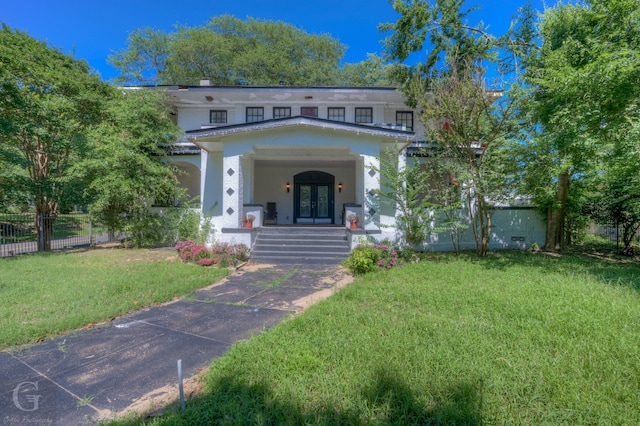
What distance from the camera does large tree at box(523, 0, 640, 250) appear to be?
588 centimetres

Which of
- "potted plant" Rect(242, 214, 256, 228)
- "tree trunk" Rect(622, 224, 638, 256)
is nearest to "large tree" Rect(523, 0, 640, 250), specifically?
"tree trunk" Rect(622, 224, 638, 256)

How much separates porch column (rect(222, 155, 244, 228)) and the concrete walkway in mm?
4339

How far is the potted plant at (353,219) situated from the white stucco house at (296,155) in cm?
21

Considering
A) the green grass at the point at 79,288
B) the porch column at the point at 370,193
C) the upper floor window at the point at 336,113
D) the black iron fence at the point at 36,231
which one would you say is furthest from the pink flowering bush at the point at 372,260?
the black iron fence at the point at 36,231

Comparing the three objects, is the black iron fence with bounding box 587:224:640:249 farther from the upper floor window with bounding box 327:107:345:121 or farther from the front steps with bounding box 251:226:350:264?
the upper floor window with bounding box 327:107:345:121

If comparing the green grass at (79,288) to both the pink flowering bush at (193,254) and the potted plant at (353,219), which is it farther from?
the potted plant at (353,219)

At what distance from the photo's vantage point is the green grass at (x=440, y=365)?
219 cm

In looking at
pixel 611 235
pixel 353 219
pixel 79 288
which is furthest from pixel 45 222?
pixel 611 235

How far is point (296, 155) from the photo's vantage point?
38.0 feet

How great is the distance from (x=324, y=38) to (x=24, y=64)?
71.1 ft

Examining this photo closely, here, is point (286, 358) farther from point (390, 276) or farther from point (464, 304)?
point (390, 276)

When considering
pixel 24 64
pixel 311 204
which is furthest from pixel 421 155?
pixel 24 64

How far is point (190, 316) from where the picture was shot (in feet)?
14.5

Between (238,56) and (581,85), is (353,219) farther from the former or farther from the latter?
(238,56)
